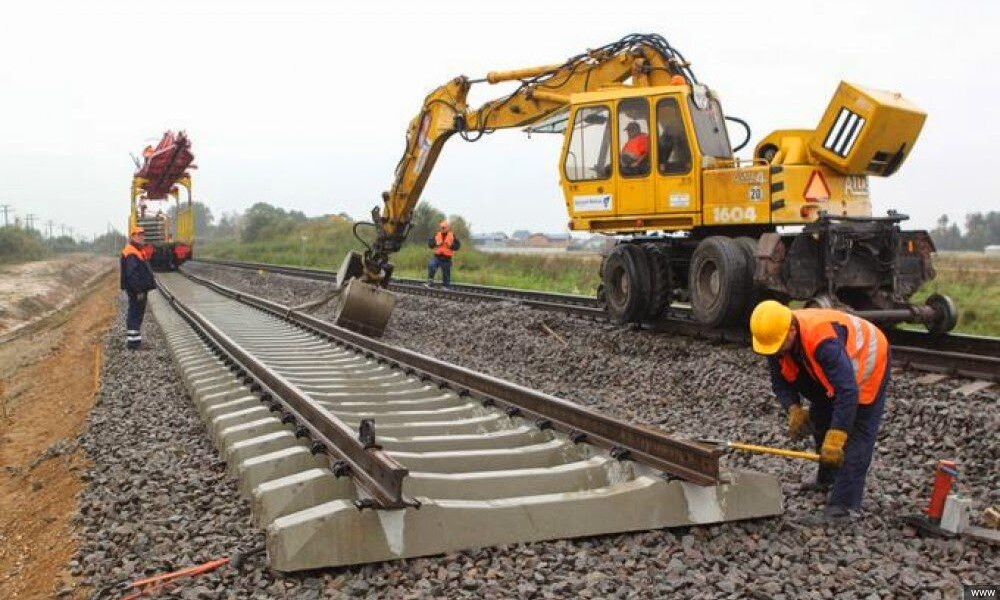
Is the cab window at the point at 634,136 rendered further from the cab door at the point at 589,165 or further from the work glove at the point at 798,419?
the work glove at the point at 798,419

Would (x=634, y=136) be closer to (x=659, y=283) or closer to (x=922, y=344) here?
(x=659, y=283)

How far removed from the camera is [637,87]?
9.65 m

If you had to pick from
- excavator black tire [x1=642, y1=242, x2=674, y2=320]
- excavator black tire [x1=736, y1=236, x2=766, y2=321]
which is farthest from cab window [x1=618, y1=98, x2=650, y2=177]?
excavator black tire [x1=736, y1=236, x2=766, y2=321]

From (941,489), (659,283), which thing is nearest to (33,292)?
(659,283)

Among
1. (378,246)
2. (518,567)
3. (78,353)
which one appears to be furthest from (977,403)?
(78,353)

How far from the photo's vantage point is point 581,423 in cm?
472

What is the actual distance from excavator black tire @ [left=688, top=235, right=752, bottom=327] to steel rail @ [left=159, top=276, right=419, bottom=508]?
465 centimetres

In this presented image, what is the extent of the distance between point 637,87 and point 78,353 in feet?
30.3

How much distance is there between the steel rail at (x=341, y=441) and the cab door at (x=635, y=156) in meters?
4.64

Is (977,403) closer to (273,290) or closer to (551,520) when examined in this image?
(551,520)

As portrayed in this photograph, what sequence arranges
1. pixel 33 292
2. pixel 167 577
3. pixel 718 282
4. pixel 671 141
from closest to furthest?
pixel 167 577 < pixel 718 282 < pixel 671 141 < pixel 33 292

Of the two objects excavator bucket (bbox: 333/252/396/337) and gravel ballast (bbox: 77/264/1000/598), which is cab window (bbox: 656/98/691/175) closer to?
gravel ballast (bbox: 77/264/1000/598)

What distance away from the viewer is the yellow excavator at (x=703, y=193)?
26.3 ft

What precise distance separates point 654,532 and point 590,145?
673 centimetres
